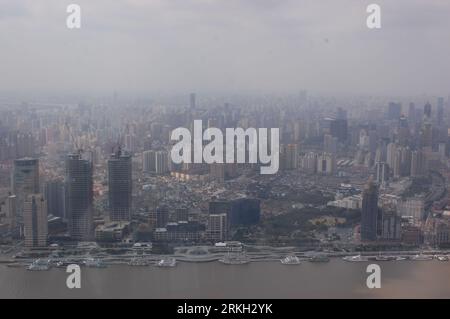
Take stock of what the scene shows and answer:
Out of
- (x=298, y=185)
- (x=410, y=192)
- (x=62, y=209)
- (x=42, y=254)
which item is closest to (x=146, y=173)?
(x=62, y=209)

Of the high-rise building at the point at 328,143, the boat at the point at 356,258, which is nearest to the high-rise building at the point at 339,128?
the high-rise building at the point at 328,143

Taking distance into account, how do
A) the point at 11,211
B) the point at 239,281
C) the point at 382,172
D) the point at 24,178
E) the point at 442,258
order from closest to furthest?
1. the point at 239,281
2. the point at 442,258
3. the point at 11,211
4. the point at 24,178
5. the point at 382,172

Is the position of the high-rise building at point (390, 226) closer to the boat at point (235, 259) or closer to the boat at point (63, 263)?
the boat at point (235, 259)

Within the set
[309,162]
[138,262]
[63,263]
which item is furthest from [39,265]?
[309,162]

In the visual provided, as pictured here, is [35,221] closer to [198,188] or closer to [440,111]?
[198,188]

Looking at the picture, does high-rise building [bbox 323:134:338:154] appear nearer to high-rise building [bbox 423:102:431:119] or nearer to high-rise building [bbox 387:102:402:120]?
high-rise building [bbox 387:102:402:120]
